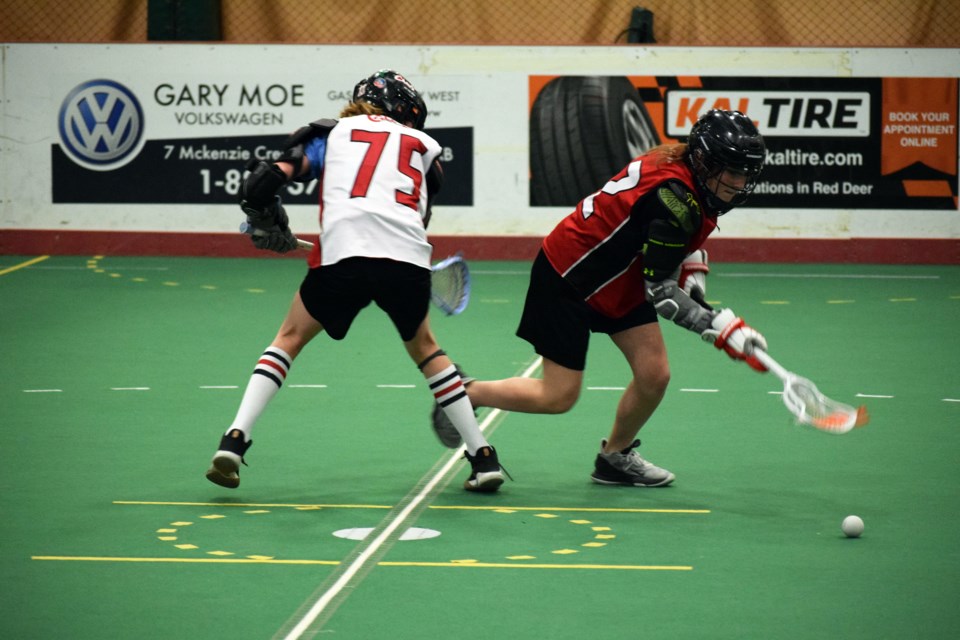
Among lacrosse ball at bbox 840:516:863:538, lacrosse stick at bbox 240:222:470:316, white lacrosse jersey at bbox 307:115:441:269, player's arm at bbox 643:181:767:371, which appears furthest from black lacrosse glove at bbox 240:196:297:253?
lacrosse ball at bbox 840:516:863:538

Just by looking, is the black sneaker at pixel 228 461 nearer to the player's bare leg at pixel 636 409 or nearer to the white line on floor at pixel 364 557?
the white line on floor at pixel 364 557

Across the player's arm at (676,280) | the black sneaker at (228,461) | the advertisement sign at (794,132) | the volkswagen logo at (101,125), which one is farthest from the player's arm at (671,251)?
the volkswagen logo at (101,125)

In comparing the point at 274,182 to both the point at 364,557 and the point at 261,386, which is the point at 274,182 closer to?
the point at 261,386

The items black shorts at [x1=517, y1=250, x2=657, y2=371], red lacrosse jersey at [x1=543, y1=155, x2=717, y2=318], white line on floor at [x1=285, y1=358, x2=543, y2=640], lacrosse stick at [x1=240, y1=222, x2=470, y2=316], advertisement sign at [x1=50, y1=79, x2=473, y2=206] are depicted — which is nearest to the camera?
white line on floor at [x1=285, y1=358, x2=543, y2=640]

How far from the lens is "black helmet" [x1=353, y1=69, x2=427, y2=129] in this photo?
5.76 metres

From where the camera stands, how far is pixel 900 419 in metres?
7.14

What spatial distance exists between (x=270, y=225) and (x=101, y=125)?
8.62 m

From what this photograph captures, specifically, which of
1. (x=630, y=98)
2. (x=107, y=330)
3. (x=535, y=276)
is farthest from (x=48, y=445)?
(x=630, y=98)

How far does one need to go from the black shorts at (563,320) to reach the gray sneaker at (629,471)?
44 cm

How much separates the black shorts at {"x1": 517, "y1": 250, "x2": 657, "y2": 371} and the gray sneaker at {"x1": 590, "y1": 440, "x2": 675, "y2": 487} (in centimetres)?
44

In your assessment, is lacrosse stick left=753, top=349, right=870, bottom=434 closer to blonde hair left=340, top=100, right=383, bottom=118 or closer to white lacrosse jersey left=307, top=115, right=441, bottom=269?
white lacrosse jersey left=307, top=115, right=441, bottom=269

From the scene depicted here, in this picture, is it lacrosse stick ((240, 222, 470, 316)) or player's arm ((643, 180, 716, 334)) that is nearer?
player's arm ((643, 180, 716, 334))

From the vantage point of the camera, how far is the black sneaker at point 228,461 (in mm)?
5391

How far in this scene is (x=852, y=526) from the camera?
16.5ft
